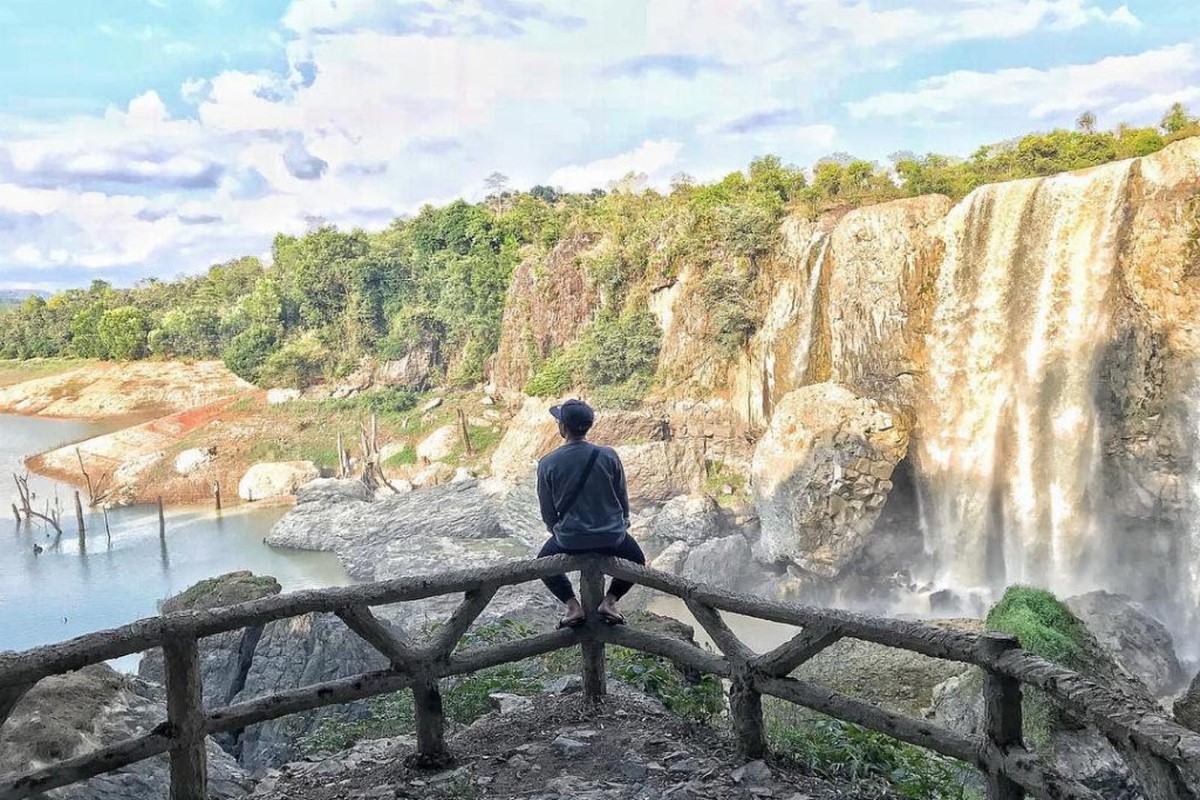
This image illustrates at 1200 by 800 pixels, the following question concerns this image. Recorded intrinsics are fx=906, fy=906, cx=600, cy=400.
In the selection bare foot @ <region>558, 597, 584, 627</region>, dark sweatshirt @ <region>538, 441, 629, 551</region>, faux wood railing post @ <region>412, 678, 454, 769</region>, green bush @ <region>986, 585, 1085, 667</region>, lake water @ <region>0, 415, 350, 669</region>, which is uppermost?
dark sweatshirt @ <region>538, 441, 629, 551</region>

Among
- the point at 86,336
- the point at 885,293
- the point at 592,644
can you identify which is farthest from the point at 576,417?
the point at 86,336

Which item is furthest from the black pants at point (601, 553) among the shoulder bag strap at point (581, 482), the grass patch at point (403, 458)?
the grass patch at point (403, 458)

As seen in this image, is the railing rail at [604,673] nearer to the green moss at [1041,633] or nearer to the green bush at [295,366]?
the green moss at [1041,633]

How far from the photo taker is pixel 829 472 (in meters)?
19.6

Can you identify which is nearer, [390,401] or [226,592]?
[226,592]

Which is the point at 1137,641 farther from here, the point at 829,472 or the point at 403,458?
the point at 403,458

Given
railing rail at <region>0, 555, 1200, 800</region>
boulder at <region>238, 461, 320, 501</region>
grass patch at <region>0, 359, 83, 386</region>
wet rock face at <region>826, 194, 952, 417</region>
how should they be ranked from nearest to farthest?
railing rail at <region>0, 555, 1200, 800</region> → wet rock face at <region>826, 194, 952, 417</region> → boulder at <region>238, 461, 320, 501</region> → grass patch at <region>0, 359, 83, 386</region>

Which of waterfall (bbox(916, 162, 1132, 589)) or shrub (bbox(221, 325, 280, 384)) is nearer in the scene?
waterfall (bbox(916, 162, 1132, 589))

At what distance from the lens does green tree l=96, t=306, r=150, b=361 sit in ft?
144

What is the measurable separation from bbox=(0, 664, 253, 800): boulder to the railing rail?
1.56 ft

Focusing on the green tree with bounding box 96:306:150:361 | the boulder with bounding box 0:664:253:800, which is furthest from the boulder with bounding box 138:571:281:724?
the green tree with bounding box 96:306:150:361

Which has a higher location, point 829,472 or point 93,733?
point 93,733

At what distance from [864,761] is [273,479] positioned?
113 ft

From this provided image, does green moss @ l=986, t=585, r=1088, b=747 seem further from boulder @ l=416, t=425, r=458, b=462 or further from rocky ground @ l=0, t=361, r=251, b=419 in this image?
rocky ground @ l=0, t=361, r=251, b=419
